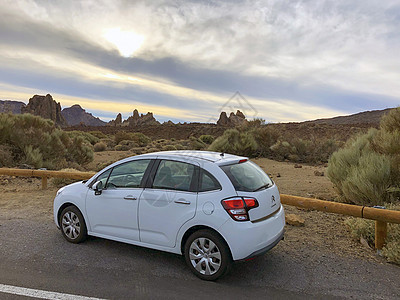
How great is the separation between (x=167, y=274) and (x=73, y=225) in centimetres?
204

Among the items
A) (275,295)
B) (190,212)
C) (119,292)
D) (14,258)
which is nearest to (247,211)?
(190,212)

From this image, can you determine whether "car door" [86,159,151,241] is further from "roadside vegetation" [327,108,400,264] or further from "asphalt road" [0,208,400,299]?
"roadside vegetation" [327,108,400,264]

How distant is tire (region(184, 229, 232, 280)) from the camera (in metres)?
4.00

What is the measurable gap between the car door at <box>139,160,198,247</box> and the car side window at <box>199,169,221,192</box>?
102mm

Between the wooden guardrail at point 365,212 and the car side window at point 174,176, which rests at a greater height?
the car side window at point 174,176

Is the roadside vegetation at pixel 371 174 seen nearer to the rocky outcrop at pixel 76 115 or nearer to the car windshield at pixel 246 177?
the car windshield at pixel 246 177

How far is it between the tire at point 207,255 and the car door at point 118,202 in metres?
0.95

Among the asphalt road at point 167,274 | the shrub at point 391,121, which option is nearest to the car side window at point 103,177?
the asphalt road at point 167,274

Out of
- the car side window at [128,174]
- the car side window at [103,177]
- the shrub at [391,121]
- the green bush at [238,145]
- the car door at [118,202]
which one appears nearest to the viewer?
the car door at [118,202]

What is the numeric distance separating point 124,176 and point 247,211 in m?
2.11

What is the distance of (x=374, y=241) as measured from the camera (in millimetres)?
5445

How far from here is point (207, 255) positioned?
413cm

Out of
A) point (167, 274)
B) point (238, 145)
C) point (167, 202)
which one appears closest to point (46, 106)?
point (238, 145)

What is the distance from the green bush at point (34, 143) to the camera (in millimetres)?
14189
